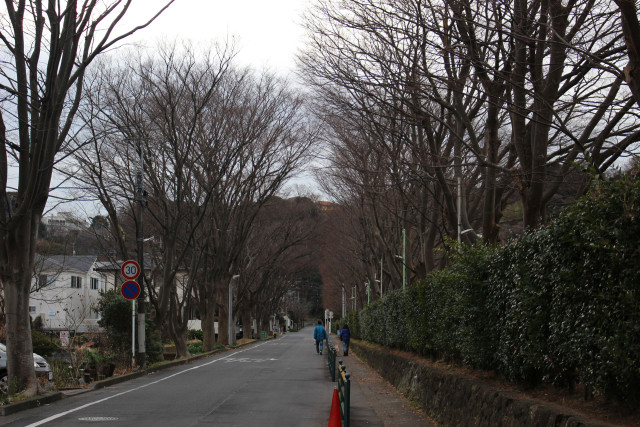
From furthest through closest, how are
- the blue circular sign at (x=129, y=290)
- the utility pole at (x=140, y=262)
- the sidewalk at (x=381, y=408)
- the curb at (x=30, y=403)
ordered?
1. the utility pole at (x=140, y=262)
2. the blue circular sign at (x=129, y=290)
3. the curb at (x=30, y=403)
4. the sidewalk at (x=381, y=408)

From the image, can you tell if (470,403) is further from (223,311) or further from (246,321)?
(246,321)

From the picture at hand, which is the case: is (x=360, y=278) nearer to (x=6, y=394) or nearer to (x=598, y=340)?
(x=6, y=394)

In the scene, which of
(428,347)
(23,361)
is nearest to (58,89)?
(23,361)

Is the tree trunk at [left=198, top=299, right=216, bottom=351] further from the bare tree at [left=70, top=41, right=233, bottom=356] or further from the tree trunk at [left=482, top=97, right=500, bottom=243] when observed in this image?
the tree trunk at [left=482, top=97, right=500, bottom=243]

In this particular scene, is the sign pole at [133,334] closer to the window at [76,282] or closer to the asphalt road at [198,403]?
the asphalt road at [198,403]

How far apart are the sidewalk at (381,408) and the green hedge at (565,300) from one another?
4.67 ft

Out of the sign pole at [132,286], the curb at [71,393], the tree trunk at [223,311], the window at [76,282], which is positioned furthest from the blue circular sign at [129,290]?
the window at [76,282]

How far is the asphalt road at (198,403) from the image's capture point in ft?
33.2

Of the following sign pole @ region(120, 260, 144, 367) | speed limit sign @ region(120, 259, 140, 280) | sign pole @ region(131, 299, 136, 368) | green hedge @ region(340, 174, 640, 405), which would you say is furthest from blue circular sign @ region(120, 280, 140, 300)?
green hedge @ region(340, 174, 640, 405)

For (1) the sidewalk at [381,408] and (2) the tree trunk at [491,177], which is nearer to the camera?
(1) the sidewalk at [381,408]

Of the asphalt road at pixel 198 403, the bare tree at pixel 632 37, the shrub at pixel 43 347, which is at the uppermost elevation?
the bare tree at pixel 632 37

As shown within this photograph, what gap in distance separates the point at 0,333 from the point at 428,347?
54.5ft

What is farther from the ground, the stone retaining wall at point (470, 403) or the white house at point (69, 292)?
the white house at point (69, 292)

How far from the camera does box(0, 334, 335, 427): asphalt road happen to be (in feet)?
33.2
